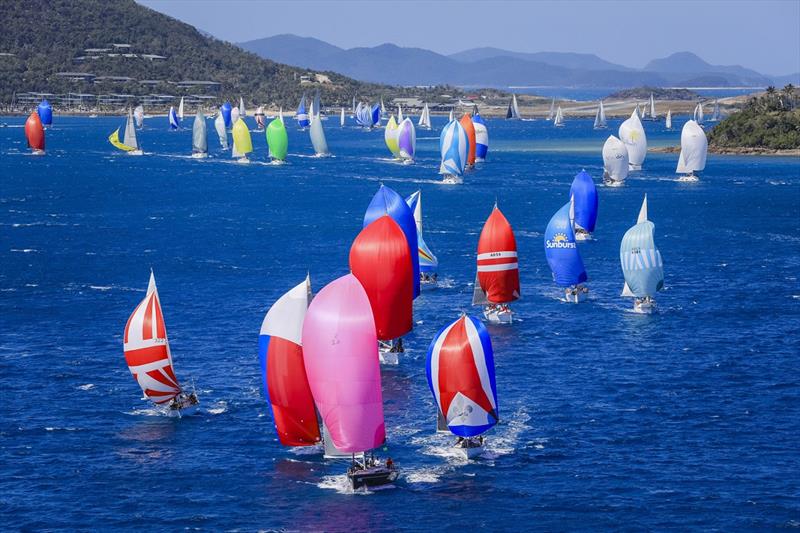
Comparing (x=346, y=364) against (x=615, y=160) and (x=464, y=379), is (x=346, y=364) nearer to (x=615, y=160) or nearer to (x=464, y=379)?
(x=464, y=379)

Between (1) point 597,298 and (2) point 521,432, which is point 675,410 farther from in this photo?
(1) point 597,298

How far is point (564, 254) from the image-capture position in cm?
8400

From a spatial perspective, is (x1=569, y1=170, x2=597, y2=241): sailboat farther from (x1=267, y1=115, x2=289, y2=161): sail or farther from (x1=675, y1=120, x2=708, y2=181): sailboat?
(x1=267, y1=115, x2=289, y2=161): sail

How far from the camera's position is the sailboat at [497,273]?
256 feet

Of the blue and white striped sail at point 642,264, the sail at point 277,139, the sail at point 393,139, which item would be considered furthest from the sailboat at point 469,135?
the blue and white striped sail at point 642,264

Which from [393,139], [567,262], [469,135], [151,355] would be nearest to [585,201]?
[567,262]

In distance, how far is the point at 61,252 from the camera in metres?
105

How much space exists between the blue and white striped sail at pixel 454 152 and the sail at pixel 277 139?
30210 mm

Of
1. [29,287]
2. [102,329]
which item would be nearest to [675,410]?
[102,329]

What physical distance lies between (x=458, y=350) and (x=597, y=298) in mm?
33757

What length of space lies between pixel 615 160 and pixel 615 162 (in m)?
0.25

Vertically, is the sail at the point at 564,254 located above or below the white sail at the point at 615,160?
below

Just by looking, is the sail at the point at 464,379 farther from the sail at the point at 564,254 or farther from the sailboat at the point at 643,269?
the sail at the point at 564,254

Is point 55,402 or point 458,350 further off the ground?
point 458,350
